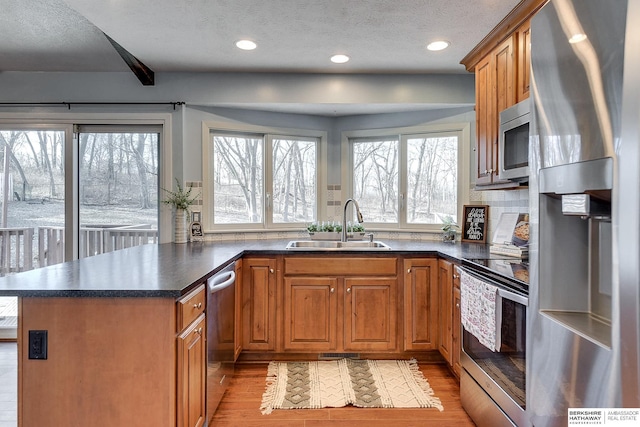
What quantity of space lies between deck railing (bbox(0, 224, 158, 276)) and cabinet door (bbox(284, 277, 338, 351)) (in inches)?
62.0

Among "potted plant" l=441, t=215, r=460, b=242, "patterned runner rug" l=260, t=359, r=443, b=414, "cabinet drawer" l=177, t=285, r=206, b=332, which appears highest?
"potted plant" l=441, t=215, r=460, b=242

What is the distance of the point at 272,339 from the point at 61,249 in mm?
2125

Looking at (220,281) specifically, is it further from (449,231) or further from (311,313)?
(449,231)

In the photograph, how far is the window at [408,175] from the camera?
3.59 m

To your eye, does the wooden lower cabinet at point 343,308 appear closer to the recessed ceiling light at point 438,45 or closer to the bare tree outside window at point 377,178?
the bare tree outside window at point 377,178

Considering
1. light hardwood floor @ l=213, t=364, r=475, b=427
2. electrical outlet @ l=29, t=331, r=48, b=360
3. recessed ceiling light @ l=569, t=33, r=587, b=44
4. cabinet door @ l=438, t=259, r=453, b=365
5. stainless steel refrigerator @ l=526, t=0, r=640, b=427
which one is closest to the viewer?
stainless steel refrigerator @ l=526, t=0, r=640, b=427

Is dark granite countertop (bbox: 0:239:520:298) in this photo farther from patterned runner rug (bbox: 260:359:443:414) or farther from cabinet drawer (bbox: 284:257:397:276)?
patterned runner rug (bbox: 260:359:443:414)

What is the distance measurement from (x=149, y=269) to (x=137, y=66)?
192 centimetres

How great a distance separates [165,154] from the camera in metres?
3.39

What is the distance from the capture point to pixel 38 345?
1.56m

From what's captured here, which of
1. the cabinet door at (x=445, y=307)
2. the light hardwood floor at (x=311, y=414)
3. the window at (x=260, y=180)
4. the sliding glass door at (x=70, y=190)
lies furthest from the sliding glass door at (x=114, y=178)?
the cabinet door at (x=445, y=307)

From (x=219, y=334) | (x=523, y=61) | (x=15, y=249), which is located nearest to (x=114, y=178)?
(x=15, y=249)

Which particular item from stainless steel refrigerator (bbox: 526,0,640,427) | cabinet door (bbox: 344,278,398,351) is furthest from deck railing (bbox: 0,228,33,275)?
stainless steel refrigerator (bbox: 526,0,640,427)

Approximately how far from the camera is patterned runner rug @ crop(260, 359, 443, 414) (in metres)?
2.40
